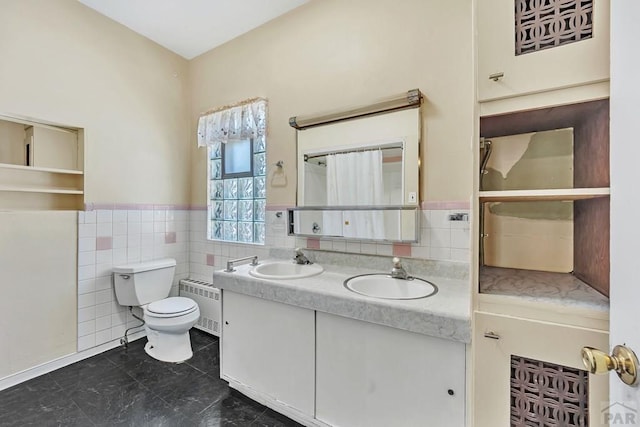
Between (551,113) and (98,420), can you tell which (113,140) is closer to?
(98,420)

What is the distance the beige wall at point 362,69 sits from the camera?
64.6 inches

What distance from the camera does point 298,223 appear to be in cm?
217

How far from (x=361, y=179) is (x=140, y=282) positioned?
79.1 inches

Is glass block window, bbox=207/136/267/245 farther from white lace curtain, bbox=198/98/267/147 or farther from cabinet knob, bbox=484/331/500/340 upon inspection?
cabinet knob, bbox=484/331/500/340

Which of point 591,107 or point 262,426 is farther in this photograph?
point 262,426

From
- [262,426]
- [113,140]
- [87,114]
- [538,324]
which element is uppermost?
[87,114]

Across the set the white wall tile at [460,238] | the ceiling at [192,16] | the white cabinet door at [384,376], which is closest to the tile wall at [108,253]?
the ceiling at [192,16]

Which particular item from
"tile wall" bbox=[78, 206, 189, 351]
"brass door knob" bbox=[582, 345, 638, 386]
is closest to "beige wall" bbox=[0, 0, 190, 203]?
"tile wall" bbox=[78, 206, 189, 351]

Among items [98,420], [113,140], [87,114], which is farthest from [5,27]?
[98,420]

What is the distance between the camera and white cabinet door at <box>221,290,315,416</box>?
1.49m

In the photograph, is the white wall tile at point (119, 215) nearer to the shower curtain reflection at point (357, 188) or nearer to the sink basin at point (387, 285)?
the shower curtain reflection at point (357, 188)

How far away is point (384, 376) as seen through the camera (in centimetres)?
127

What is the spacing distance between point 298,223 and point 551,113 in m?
1.60

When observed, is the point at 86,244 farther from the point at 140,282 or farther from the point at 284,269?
the point at 284,269
